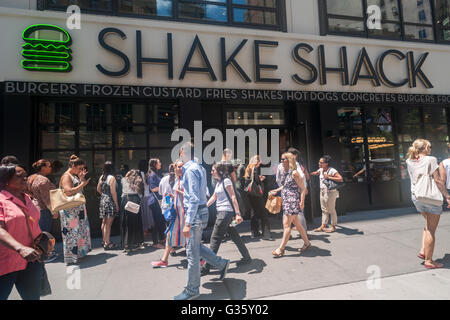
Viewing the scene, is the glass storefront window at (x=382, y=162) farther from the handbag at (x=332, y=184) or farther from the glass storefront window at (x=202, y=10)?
the glass storefront window at (x=202, y=10)

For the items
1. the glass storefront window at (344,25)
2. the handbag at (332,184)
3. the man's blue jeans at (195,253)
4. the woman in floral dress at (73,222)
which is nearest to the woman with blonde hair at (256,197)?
the handbag at (332,184)

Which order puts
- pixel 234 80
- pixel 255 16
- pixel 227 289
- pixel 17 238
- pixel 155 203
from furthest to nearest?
pixel 255 16 → pixel 234 80 → pixel 155 203 → pixel 227 289 → pixel 17 238

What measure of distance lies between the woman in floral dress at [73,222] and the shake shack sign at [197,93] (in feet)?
7.27

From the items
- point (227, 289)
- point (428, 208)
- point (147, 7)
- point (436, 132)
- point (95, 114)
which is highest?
point (147, 7)

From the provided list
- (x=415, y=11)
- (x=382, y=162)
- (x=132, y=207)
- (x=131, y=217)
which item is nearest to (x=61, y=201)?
(x=132, y=207)

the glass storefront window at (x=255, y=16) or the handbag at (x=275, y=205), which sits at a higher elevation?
the glass storefront window at (x=255, y=16)

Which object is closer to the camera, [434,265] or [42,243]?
[42,243]

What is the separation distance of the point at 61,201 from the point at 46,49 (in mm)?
3957

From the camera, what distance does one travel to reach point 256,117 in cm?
776

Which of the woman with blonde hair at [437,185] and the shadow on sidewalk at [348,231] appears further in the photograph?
the shadow on sidewalk at [348,231]

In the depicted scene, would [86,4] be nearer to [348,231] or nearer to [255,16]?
[255,16]

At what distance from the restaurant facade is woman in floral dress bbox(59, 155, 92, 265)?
1.75 meters

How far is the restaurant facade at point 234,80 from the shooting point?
5961 mm
